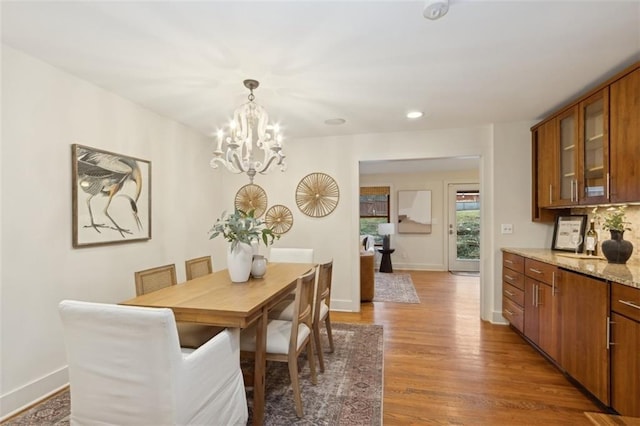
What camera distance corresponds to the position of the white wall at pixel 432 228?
7.20 meters

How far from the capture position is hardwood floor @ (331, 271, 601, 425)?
197 cm

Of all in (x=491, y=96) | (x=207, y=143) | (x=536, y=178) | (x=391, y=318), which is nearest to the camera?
(x=491, y=96)

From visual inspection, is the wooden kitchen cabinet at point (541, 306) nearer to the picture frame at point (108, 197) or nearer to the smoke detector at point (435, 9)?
the smoke detector at point (435, 9)

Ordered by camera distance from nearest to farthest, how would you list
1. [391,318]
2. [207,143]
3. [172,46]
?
[172,46] < [391,318] < [207,143]

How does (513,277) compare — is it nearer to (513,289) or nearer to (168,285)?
(513,289)

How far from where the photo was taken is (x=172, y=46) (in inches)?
76.9

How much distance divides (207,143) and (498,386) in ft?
13.4

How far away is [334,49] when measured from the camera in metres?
1.99

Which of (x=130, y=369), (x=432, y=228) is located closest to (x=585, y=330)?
(x=130, y=369)

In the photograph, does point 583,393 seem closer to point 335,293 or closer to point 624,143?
point 624,143

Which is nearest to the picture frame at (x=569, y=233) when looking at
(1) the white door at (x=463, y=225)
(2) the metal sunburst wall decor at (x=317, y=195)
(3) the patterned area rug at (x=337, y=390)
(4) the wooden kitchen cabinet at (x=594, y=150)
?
(4) the wooden kitchen cabinet at (x=594, y=150)

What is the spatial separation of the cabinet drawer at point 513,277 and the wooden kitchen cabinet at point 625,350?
124 centimetres

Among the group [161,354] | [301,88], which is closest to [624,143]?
[301,88]

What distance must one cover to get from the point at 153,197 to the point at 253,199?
4.82 ft
